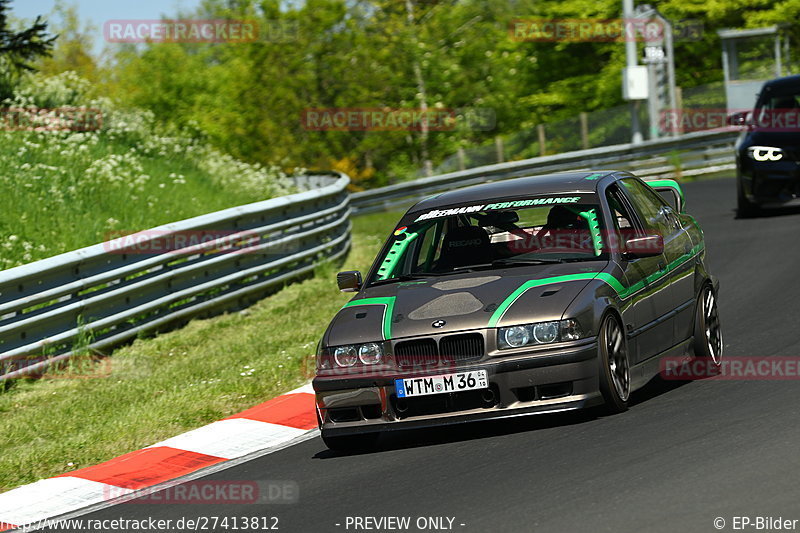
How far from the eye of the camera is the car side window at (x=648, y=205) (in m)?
8.91

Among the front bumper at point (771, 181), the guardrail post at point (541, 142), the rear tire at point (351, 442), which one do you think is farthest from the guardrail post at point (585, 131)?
the rear tire at point (351, 442)

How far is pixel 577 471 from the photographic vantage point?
20.8 feet

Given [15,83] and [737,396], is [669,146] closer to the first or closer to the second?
[15,83]

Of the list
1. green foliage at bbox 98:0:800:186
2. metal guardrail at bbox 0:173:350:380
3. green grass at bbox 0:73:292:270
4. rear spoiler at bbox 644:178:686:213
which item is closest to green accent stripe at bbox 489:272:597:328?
rear spoiler at bbox 644:178:686:213

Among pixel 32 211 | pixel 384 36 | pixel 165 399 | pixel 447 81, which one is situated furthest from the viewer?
pixel 447 81

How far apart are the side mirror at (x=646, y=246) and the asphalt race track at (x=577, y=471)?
2.99ft

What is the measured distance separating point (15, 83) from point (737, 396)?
16.9 m

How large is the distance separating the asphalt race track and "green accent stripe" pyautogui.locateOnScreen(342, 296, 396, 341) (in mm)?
706

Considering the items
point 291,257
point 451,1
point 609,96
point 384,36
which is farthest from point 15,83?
point 451,1

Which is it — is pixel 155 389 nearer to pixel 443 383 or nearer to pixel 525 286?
pixel 443 383

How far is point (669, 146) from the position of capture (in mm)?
27516

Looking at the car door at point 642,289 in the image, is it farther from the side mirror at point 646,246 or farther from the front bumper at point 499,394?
the front bumper at point 499,394

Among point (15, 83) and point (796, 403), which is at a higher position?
point (15, 83)

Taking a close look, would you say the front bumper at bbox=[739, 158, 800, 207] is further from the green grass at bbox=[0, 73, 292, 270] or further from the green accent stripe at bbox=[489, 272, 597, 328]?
the green accent stripe at bbox=[489, 272, 597, 328]
